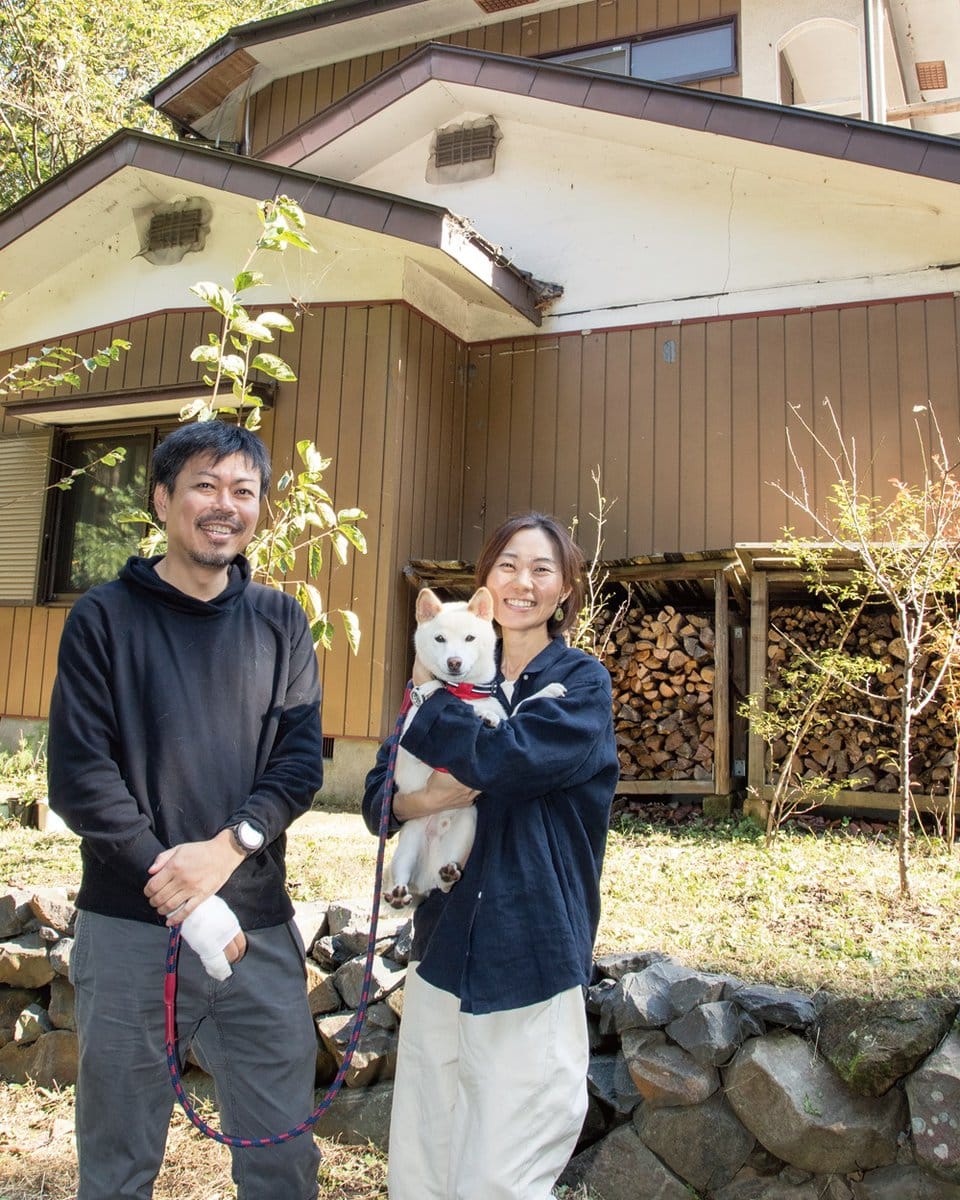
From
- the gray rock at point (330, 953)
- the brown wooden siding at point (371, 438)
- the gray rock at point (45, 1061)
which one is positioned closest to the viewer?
the gray rock at point (330, 953)

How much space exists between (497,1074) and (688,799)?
4.98m

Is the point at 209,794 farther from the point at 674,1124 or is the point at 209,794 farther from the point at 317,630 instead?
the point at 317,630

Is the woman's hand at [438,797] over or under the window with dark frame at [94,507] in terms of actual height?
under

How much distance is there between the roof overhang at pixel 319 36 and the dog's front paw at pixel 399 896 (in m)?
9.24

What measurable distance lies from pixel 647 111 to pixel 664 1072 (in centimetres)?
623

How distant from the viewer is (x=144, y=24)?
14625mm

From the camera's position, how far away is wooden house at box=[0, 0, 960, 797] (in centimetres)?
671

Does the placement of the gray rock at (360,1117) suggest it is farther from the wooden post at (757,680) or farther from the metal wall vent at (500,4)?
the metal wall vent at (500,4)

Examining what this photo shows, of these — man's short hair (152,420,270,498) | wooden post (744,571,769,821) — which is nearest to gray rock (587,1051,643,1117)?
man's short hair (152,420,270,498)

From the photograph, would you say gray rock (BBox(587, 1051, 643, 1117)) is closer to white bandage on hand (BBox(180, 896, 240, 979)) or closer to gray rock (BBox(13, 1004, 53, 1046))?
white bandage on hand (BBox(180, 896, 240, 979))

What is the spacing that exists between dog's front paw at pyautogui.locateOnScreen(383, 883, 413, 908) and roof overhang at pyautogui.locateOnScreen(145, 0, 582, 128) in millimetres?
9242

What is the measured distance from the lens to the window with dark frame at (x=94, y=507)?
7.82 m

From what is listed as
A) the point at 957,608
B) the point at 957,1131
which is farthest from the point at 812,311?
the point at 957,1131

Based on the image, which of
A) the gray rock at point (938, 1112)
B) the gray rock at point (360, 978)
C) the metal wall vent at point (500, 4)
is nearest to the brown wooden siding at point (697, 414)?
the metal wall vent at point (500, 4)
